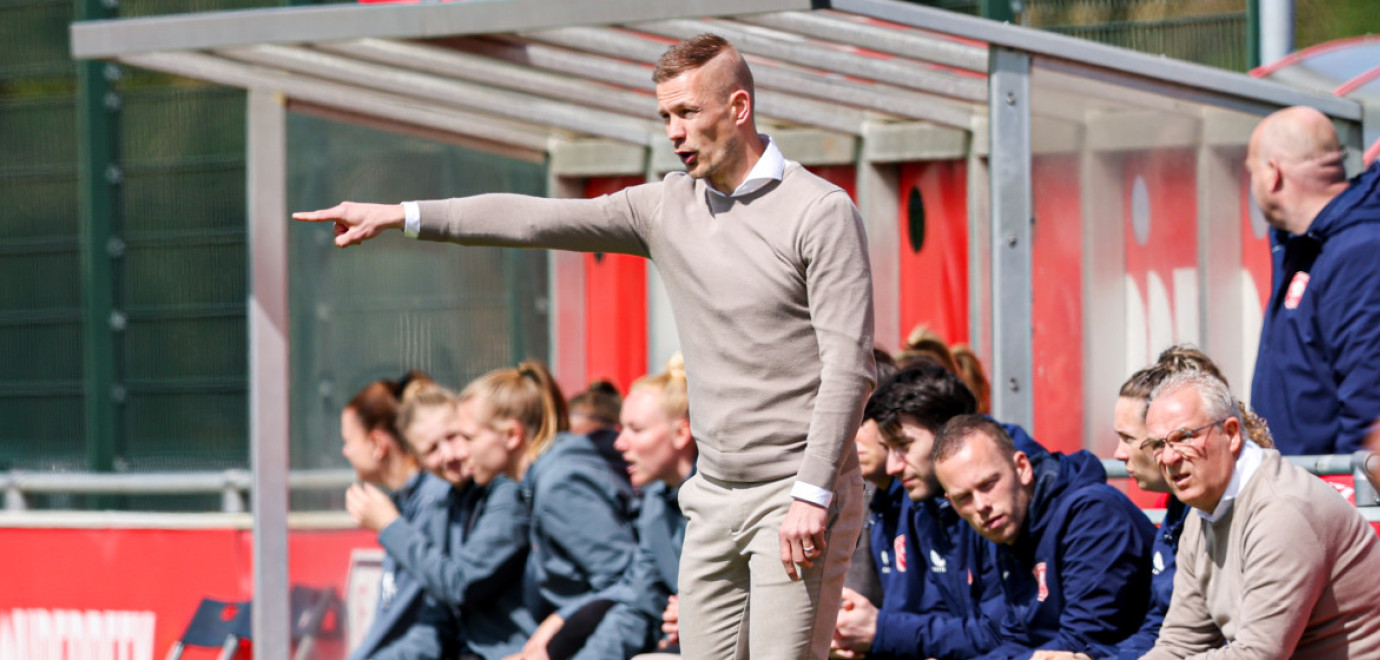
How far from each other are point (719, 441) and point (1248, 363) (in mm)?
3074

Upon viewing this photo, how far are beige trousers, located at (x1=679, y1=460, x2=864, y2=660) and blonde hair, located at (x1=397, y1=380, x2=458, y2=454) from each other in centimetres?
320

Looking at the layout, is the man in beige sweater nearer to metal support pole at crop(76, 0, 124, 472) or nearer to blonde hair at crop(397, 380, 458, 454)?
blonde hair at crop(397, 380, 458, 454)

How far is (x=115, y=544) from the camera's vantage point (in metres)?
7.14

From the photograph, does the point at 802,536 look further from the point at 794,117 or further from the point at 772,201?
the point at 794,117

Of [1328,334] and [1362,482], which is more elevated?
[1328,334]

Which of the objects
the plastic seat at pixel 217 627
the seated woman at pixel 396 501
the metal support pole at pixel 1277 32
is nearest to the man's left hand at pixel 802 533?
the seated woman at pixel 396 501

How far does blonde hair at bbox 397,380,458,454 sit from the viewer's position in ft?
22.0

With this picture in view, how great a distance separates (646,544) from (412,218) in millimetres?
2237

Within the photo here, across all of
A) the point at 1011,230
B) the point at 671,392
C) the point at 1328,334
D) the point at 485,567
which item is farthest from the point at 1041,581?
the point at 485,567

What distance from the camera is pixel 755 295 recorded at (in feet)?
11.4

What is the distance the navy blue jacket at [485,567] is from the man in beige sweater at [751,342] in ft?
8.19

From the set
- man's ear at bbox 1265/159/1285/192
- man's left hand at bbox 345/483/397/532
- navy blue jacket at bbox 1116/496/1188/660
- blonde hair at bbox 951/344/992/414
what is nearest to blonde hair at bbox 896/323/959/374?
blonde hair at bbox 951/344/992/414

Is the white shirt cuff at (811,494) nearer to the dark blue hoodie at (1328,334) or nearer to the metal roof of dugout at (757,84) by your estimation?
the metal roof of dugout at (757,84)

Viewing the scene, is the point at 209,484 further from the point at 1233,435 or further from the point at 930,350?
the point at 1233,435
